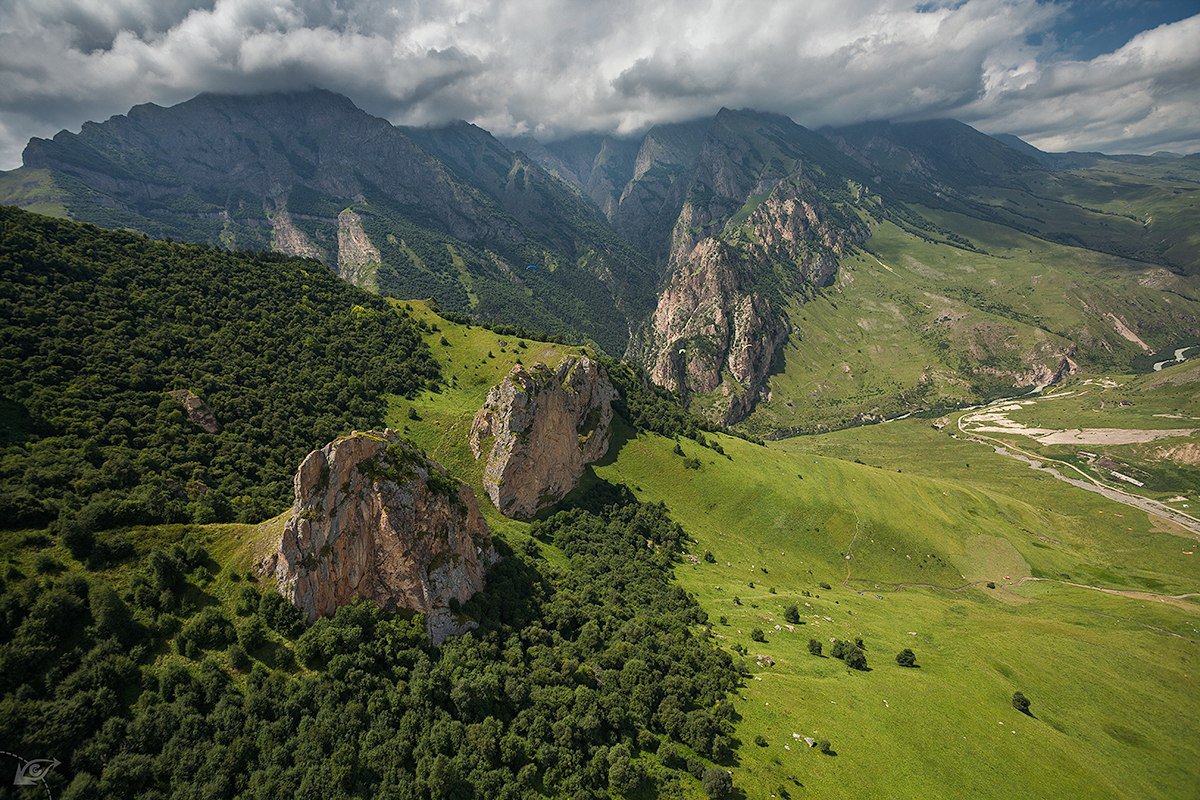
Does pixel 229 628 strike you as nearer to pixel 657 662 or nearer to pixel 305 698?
pixel 305 698

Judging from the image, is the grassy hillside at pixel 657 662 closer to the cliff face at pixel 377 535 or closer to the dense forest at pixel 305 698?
the dense forest at pixel 305 698

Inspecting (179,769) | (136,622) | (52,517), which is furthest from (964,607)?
(52,517)

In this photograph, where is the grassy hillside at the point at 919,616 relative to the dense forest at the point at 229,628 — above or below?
below

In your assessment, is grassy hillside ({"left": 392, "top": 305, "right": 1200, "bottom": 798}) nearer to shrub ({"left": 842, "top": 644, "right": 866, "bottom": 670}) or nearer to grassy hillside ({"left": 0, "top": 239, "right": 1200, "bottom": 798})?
grassy hillside ({"left": 0, "top": 239, "right": 1200, "bottom": 798})

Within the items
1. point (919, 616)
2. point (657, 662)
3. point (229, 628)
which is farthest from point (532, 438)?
point (919, 616)

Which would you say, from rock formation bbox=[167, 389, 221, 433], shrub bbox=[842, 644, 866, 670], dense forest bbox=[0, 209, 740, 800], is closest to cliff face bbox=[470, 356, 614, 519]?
dense forest bbox=[0, 209, 740, 800]

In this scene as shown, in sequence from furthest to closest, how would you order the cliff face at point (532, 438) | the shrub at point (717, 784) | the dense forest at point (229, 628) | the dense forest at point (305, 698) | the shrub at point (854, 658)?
1. the cliff face at point (532, 438)
2. the shrub at point (854, 658)
3. the shrub at point (717, 784)
4. the dense forest at point (229, 628)
5. the dense forest at point (305, 698)

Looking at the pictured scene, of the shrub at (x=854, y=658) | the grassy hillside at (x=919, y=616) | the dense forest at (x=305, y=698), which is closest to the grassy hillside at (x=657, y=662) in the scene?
the dense forest at (x=305, y=698)
